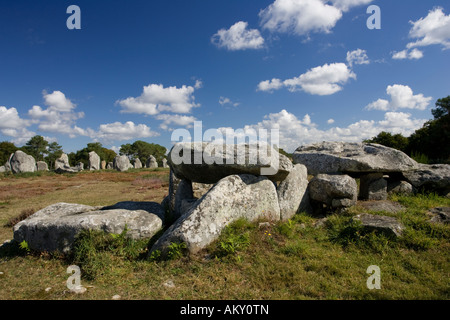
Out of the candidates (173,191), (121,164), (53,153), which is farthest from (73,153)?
(173,191)

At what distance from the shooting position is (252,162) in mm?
7762

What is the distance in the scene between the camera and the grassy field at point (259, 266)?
185 inches

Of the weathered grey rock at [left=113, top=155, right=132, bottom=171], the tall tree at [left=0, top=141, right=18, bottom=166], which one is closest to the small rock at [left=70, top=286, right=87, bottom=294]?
the weathered grey rock at [left=113, top=155, right=132, bottom=171]

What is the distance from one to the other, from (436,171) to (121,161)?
4846 centimetres

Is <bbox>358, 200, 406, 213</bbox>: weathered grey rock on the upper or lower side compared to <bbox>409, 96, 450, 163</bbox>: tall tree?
lower

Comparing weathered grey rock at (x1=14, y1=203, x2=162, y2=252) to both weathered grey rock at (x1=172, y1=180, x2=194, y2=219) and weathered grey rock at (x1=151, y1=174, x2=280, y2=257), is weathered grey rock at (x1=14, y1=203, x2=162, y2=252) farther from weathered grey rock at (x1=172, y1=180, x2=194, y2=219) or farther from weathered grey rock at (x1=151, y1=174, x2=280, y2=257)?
weathered grey rock at (x1=172, y1=180, x2=194, y2=219)

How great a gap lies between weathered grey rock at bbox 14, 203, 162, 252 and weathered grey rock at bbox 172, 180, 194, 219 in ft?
4.60

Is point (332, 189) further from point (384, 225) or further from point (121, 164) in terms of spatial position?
point (121, 164)

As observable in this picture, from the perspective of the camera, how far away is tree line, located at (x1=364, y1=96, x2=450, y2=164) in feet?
86.9

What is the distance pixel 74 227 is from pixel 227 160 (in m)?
4.56

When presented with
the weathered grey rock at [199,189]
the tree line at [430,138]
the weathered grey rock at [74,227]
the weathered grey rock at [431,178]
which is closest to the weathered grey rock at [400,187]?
the weathered grey rock at [431,178]


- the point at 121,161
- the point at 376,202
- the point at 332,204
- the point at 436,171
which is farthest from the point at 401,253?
the point at 121,161

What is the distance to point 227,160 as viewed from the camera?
306 inches

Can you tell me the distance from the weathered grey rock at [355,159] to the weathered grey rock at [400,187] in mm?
692
